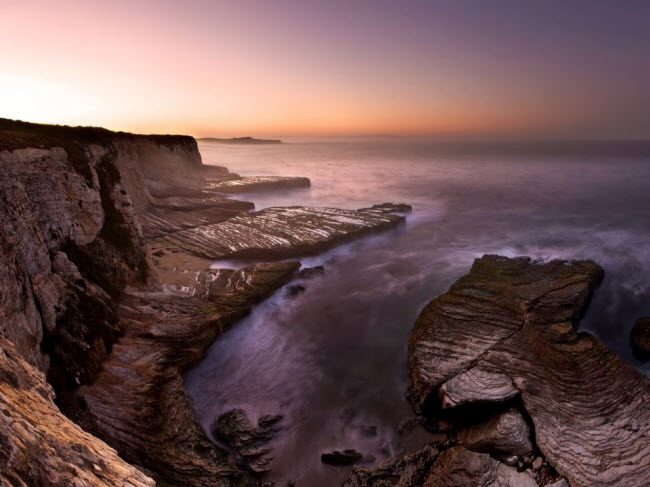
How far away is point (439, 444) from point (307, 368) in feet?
21.4

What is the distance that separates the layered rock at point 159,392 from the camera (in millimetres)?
9773

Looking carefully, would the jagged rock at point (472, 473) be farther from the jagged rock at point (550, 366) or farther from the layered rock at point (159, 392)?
the layered rock at point (159, 392)

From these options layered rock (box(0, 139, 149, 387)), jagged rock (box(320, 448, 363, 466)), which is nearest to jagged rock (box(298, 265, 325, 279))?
layered rock (box(0, 139, 149, 387))

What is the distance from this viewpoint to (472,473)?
880cm

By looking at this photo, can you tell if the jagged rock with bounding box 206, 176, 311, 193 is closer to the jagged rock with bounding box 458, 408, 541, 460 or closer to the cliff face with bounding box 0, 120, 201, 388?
the cliff face with bounding box 0, 120, 201, 388

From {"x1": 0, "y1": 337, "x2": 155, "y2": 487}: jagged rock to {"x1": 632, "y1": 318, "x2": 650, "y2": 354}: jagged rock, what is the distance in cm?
1825

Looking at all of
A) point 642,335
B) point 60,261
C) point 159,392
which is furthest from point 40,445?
point 642,335

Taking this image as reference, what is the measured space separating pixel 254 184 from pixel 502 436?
45.0 m

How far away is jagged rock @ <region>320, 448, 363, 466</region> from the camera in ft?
35.7

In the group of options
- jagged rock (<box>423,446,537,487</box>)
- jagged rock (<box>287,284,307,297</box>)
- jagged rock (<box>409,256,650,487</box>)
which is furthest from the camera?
jagged rock (<box>287,284,307,297</box>)

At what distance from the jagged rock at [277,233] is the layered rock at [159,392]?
6.90 meters

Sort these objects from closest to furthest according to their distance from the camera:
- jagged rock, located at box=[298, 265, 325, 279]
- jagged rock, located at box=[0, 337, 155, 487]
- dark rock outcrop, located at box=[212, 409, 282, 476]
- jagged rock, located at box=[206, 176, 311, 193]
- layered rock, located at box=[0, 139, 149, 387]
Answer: jagged rock, located at box=[0, 337, 155, 487] → layered rock, located at box=[0, 139, 149, 387] → dark rock outcrop, located at box=[212, 409, 282, 476] → jagged rock, located at box=[298, 265, 325, 279] → jagged rock, located at box=[206, 176, 311, 193]

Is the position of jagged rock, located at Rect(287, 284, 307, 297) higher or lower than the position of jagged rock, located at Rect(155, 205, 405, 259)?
lower

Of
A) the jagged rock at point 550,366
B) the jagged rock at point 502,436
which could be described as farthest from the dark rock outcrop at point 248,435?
the jagged rock at point 502,436
